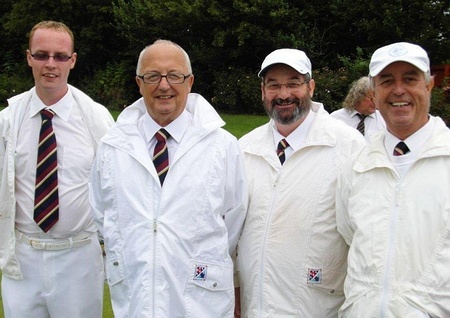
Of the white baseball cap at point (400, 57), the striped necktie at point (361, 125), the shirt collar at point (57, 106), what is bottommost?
the striped necktie at point (361, 125)

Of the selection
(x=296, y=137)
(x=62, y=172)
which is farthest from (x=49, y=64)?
(x=296, y=137)

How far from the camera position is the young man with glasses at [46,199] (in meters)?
4.10

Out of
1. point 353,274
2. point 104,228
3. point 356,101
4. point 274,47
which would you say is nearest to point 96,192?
point 104,228

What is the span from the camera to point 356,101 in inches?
302

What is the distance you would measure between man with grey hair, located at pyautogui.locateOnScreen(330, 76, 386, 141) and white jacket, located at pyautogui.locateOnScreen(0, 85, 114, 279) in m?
4.08

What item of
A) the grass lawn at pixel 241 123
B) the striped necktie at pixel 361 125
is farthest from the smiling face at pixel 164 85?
the grass lawn at pixel 241 123

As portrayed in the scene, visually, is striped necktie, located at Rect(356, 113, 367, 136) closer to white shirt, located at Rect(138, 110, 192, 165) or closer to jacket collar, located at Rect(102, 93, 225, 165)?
jacket collar, located at Rect(102, 93, 225, 165)

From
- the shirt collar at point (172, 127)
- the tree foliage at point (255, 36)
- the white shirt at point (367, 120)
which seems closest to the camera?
the shirt collar at point (172, 127)

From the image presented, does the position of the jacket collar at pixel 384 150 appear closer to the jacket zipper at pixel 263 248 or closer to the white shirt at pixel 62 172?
the jacket zipper at pixel 263 248

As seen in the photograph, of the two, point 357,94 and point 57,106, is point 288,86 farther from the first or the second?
point 357,94

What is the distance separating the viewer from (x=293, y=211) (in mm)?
3500

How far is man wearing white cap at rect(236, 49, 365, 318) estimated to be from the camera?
346cm

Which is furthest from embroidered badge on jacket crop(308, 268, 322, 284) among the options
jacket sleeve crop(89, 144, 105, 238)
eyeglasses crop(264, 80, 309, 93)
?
jacket sleeve crop(89, 144, 105, 238)

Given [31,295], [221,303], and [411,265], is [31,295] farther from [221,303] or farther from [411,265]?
[411,265]
